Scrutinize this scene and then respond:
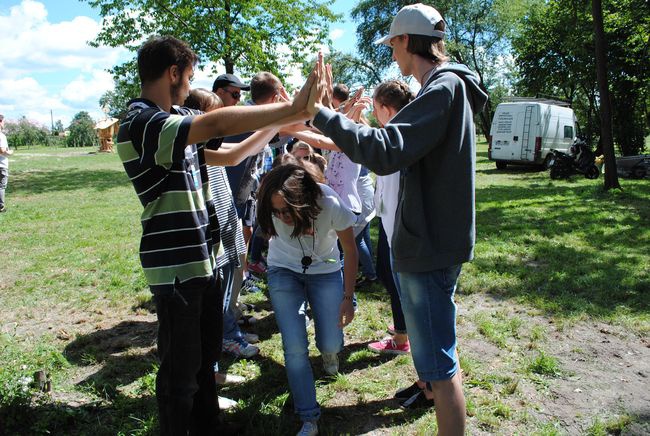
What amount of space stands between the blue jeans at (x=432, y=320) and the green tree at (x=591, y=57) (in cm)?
1498

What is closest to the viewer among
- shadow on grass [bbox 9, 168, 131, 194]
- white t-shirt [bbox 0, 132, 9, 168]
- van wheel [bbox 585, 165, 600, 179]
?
white t-shirt [bbox 0, 132, 9, 168]

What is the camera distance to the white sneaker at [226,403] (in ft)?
10.0

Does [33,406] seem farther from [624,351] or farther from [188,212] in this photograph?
[624,351]

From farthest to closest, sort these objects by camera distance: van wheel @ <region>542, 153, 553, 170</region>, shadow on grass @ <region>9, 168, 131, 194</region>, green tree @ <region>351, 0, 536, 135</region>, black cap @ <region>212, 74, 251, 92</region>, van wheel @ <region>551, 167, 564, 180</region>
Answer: green tree @ <region>351, 0, 536, 135</region>, van wheel @ <region>542, 153, 553, 170</region>, shadow on grass @ <region>9, 168, 131, 194</region>, van wheel @ <region>551, 167, 564, 180</region>, black cap @ <region>212, 74, 251, 92</region>

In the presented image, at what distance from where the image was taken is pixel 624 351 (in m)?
3.70

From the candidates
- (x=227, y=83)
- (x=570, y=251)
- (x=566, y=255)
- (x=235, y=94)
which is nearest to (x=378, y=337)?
(x=235, y=94)

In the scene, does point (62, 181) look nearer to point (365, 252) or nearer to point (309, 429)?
point (365, 252)

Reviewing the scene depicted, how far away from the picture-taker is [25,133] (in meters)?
57.9

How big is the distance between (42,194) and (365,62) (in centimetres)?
2564

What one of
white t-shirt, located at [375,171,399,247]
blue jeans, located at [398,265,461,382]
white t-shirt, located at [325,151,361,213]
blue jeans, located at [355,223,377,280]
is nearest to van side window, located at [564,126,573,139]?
blue jeans, located at [355,223,377,280]

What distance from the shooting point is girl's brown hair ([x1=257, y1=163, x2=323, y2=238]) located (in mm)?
2916

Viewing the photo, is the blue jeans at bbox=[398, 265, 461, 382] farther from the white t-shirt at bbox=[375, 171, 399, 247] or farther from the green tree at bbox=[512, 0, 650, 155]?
the green tree at bbox=[512, 0, 650, 155]

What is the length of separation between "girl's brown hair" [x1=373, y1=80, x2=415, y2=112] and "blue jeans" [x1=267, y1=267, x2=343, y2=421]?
1128 mm

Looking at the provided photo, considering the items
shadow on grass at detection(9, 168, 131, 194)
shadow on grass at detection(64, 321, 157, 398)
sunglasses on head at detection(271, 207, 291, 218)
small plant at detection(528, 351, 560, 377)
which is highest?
sunglasses on head at detection(271, 207, 291, 218)
